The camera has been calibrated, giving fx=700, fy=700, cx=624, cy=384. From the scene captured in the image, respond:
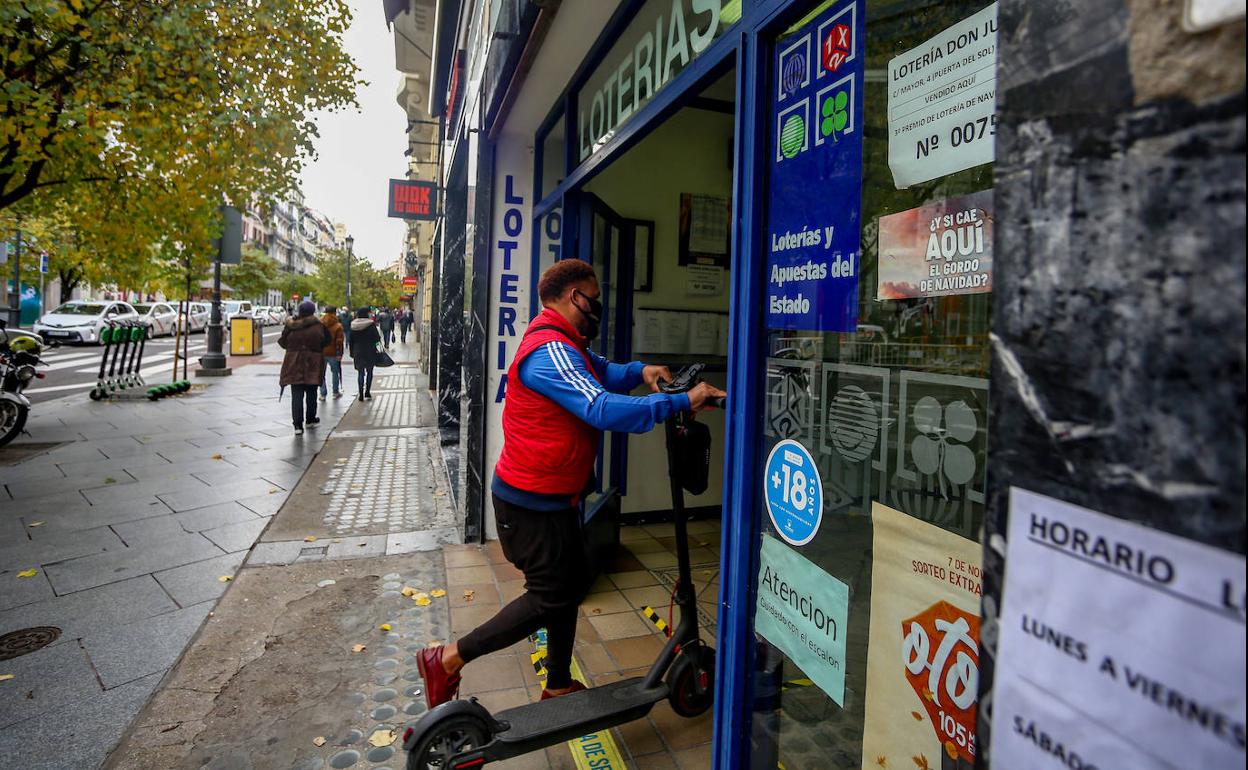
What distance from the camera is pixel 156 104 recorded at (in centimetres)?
752

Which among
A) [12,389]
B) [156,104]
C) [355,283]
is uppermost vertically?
[355,283]

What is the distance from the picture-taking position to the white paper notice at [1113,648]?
1.87ft

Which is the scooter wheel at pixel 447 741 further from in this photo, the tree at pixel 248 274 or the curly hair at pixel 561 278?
the tree at pixel 248 274

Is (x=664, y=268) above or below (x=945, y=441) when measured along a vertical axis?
above

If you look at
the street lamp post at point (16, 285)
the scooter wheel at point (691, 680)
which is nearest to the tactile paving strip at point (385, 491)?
the scooter wheel at point (691, 680)

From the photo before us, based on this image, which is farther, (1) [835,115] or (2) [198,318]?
(2) [198,318]

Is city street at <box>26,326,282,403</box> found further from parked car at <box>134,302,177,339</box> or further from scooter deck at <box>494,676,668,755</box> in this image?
scooter deck at <box>494,676,668,755</box>

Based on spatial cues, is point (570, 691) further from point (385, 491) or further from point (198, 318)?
point (198, 318)

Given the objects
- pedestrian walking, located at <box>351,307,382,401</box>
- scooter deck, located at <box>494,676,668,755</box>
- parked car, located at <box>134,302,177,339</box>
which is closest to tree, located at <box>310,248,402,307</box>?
parked car, located at <box>134,302,177,339</box>

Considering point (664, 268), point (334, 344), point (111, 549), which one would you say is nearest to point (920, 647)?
point (664, 268)

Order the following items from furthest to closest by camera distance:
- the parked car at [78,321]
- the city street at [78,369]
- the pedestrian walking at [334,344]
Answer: the parked car at [78,321] < the city street at [78,369] < the pedestrian walking at [334,344]

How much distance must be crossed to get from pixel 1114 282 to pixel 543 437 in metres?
2.14

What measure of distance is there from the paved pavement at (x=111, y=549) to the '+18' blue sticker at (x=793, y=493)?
9.03 feet

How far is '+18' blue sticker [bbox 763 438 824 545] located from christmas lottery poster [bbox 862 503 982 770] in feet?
0.68
